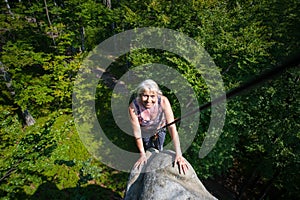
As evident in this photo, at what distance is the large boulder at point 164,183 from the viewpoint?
10.6ft

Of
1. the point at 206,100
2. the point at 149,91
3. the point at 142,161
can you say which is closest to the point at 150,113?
the point at 149,91

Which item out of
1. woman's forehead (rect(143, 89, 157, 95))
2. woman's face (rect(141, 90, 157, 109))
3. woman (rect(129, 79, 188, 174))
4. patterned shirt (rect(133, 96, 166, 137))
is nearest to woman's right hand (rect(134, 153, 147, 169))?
woman (rect(129, 79, 188, 174))

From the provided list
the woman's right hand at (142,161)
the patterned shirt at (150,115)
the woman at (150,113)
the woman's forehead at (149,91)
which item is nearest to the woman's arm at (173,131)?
the woman at (150,113)

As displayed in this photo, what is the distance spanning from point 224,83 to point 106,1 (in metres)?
13.1

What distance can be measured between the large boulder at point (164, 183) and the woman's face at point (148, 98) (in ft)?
3.45

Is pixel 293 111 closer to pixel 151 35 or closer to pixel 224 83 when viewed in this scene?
pixel 224 83

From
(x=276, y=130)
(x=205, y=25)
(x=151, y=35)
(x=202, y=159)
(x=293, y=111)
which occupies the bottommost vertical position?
(x=202, y=159)

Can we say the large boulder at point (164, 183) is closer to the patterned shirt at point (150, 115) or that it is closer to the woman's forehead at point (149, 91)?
the patterned shirt at point (150, 115)

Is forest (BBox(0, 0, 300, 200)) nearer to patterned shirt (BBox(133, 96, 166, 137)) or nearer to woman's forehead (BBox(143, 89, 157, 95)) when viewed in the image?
patterned shirt (BBox(133, 96, 166, 137))

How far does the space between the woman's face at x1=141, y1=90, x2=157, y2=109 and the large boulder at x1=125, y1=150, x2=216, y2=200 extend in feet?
3.45

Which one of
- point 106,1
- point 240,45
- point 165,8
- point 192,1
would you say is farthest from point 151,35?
point 106,1

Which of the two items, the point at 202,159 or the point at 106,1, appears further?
the point at 106,1

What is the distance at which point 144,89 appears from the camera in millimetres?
3277

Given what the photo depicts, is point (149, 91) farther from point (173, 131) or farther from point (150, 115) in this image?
point (173, 131)
